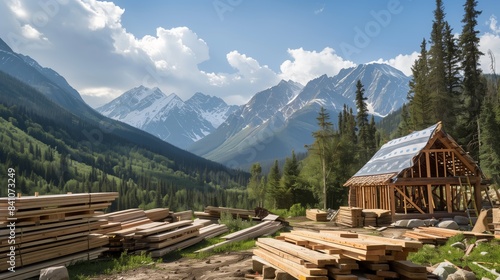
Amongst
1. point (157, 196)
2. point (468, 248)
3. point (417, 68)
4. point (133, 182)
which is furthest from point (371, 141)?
point (133, 182)

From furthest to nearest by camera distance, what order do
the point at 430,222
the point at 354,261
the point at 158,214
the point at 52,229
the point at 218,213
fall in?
the point at 218,213
the point at 430,222
the point at 158,214
the point at 52,229
the point at 354,261

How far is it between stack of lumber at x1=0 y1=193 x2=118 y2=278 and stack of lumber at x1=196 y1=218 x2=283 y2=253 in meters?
3.81

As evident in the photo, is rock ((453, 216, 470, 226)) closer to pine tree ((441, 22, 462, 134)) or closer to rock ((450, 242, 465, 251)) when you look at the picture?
rock ((450, 242, 465, 251))

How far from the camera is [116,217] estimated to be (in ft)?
53.2

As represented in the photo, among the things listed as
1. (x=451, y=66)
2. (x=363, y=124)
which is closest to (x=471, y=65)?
(x=451, y=66)

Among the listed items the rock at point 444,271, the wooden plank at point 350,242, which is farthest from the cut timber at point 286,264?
the rock at point 444,271

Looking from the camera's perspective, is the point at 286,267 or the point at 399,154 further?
the point at 399,154

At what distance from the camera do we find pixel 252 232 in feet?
56.6

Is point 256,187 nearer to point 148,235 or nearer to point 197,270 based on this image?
point 148,235

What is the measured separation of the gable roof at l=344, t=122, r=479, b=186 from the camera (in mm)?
23953

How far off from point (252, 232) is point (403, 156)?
509 inches

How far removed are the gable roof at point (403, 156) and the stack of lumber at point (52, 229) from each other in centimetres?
1737

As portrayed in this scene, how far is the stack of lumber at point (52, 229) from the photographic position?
Answer: 10.4m

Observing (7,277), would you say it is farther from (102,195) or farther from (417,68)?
(417,68)
